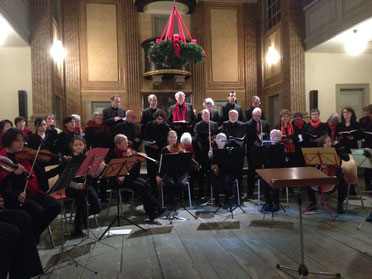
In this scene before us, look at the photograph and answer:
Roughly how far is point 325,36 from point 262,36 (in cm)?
276

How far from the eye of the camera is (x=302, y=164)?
6.30m

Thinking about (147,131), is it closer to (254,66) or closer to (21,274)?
(21,274)

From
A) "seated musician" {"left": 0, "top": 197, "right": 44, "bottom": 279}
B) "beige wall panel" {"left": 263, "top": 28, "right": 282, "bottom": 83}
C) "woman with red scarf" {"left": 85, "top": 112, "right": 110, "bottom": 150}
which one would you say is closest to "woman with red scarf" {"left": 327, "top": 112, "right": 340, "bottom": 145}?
"beige wall panel" {"left": 263, "top": 28, "right": 282, "bottom": 83}

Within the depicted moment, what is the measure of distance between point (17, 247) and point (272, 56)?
853 centimetres

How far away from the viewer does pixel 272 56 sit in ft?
31.4

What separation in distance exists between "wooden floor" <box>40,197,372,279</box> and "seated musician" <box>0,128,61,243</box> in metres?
0.46

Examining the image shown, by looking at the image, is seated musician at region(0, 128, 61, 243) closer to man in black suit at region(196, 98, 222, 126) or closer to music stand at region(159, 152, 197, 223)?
music stand at region(159, 152, 197, 223)

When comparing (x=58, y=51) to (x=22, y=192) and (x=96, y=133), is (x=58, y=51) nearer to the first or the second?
(x=96, y=133)

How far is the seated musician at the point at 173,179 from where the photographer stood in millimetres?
4863

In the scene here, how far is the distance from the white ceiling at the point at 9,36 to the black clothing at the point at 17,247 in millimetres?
4205

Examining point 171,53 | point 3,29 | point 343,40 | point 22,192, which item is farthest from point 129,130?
point 343,40

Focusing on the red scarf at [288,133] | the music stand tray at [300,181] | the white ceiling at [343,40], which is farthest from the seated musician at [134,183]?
the white ceiling at [343,40]

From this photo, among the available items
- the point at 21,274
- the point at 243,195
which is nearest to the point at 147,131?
the point at 243,195

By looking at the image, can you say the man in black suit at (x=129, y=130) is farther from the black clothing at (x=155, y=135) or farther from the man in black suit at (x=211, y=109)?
the man in black suit at (x=211, y=109)
